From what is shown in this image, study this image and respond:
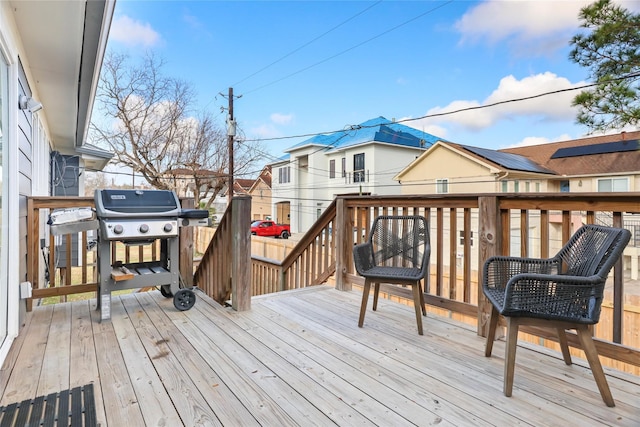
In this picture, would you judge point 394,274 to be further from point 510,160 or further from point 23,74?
point 510,160

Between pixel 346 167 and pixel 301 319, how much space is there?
15126 mm

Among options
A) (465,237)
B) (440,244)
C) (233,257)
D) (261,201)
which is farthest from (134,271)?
(261,201)

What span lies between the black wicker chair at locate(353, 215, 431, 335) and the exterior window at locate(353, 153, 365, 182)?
13899 millimetres

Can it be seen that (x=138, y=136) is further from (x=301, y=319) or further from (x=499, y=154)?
(x=499, y=154)

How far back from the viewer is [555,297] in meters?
1.64

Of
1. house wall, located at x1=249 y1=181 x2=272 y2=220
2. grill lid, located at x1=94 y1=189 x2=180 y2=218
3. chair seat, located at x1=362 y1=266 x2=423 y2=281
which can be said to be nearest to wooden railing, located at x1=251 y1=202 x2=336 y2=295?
chair seat, located at x1=362 y1=266 x2=423 y2=281

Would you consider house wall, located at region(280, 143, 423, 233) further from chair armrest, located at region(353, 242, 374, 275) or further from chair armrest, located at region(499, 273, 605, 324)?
chair armrest, located at region(499, 273, 605, 324)

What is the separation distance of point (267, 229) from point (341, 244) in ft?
48.0

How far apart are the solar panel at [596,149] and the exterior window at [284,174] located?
1302 centimetres

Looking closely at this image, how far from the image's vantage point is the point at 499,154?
46.8ft

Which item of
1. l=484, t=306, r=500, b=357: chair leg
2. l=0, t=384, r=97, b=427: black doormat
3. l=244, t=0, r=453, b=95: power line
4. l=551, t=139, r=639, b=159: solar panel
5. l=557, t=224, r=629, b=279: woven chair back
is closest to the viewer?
l=0, t=384, r=97, b=427: black doormat

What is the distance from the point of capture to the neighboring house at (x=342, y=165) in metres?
16.4

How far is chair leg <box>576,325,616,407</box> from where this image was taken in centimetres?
158

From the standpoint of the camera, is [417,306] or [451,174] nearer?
[417,306]
